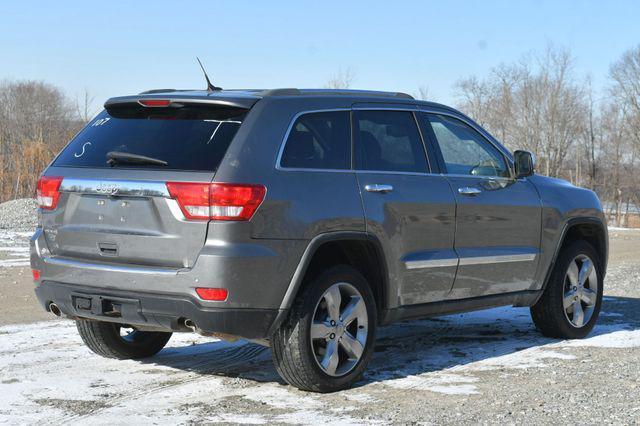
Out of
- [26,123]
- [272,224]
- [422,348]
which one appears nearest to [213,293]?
[272,224]

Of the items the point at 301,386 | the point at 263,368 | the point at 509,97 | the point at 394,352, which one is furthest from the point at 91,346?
the point at 509,97

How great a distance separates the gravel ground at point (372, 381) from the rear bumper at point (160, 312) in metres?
0.46

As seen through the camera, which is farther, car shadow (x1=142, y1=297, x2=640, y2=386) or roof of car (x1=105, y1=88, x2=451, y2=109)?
car shadow (x1=142, y1=297, x2=640, y2=386)

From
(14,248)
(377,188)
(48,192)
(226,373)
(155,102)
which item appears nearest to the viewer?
(155,102)

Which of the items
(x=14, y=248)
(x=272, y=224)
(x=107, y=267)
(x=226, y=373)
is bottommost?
(x=226, y=373)

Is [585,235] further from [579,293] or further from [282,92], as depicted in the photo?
[282,92]

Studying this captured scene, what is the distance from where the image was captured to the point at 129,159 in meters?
5.71

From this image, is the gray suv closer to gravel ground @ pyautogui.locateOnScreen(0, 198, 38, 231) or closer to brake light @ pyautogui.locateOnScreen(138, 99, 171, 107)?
brake light @ pyautogui.locateOnScreen(138, 99, 171, 107)

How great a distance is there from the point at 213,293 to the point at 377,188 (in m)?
1.42

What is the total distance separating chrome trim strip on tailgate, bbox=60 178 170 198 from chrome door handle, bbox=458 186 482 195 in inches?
93.5

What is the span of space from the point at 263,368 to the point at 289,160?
67.9 inches

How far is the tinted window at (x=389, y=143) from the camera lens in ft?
20.7

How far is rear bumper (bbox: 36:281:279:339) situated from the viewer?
17.7 feet

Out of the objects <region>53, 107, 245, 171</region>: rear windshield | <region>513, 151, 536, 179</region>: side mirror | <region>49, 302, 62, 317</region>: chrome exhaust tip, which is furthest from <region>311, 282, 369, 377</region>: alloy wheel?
<region>513, 151, 536, 179</region>: side mirror
